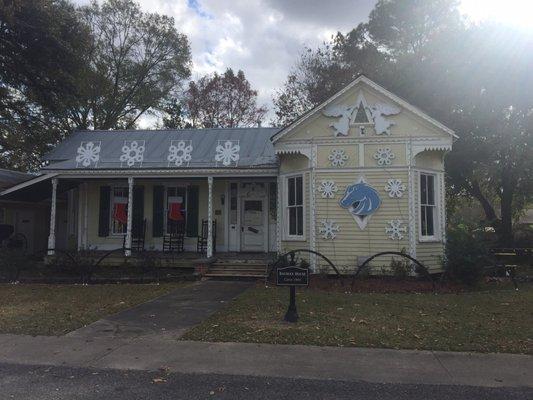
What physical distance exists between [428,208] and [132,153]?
34.1 feet

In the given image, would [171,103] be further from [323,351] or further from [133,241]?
[323,351]

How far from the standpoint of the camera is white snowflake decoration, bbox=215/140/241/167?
655 inches

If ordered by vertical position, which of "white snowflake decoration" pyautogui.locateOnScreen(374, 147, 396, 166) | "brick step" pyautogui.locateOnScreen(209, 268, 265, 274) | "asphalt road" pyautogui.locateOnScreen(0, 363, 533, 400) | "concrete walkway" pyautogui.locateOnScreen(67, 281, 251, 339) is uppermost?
"white snowflake decoration" pyautogui.locateOnScreen(374, 147, 396, 166)

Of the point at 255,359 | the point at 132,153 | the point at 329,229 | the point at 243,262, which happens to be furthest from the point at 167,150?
the point at 255,359

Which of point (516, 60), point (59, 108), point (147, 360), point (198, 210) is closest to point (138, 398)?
point (147, 360)

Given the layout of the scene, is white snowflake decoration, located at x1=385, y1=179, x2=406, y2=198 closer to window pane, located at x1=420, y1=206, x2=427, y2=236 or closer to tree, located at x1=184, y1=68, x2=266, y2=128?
window pane, located at x1=420, y1=206, x2=427, y2=236

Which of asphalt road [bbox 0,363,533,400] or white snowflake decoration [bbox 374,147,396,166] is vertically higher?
white snowflake decoration [bbox 374,147,396,166]

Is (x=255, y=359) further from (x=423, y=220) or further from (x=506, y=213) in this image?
(x=506, y=213)

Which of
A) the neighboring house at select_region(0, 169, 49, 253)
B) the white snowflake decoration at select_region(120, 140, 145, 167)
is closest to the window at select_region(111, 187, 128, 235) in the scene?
the white snowflake decoration at select_region(120, 140, 145, 167)

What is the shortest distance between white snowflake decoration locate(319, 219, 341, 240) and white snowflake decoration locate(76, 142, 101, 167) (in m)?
8.75

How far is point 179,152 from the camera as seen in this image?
17359 mm

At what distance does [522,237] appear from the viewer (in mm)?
24000

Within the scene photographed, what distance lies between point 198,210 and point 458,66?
12415 millimetres

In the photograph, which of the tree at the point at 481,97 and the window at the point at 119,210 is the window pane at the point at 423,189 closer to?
the tree at the point at 481,97
